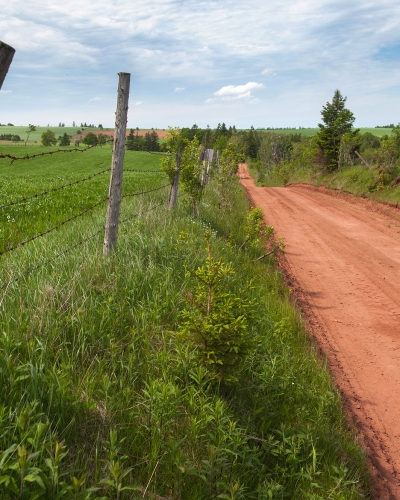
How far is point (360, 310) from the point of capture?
6.30 metres

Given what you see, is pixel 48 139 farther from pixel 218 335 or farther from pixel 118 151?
pixel 218 335

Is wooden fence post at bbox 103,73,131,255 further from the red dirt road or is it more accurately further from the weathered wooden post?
the red dirt road

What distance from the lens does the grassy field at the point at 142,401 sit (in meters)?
2.28

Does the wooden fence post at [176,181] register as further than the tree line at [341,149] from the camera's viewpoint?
No

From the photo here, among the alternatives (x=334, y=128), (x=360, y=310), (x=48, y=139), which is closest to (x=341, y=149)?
(x=334, y=128)

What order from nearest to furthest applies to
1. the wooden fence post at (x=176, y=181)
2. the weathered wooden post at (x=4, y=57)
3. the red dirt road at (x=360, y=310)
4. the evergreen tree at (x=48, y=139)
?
the weathered wooden post at (x=4, y=57) → the red dirt road at (x=360, y=310) → the wooden fence post at (x=176, y=181) → the evergreen tree at (x=48, y=139)

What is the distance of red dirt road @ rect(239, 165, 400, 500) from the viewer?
3820 mm

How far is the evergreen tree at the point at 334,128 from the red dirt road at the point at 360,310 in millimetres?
17533

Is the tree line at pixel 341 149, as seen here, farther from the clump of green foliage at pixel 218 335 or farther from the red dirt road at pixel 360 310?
the clump of green foliage at pixel 218 335

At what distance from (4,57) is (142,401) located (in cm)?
234

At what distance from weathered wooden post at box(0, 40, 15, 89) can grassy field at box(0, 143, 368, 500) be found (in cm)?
171

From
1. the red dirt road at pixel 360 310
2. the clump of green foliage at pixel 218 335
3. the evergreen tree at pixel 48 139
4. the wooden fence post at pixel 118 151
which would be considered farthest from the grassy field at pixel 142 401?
the evergreen tree at pixel 48 139

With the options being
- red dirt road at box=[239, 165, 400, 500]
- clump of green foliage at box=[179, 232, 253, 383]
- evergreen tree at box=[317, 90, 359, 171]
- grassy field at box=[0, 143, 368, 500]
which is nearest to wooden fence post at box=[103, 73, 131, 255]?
grassy field at box=[0, 143, 368, 500]

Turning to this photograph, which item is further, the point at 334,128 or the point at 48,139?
the point at 48,139
